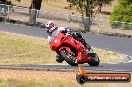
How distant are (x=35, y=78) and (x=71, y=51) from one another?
6.27 m

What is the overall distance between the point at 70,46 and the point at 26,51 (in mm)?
20874

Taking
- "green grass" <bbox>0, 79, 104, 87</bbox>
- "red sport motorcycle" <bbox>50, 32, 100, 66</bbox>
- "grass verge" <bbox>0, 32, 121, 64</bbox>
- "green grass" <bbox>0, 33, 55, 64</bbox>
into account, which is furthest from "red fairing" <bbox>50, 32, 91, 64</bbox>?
"green grass" <bbox>0, 33, 55, 64</bbox>

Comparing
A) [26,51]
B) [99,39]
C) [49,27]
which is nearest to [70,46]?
[49,27]

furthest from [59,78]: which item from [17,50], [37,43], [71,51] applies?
[37,43]

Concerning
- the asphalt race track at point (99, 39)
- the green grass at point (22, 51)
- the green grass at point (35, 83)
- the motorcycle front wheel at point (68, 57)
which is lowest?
the asphalt race track at point (99, 39)

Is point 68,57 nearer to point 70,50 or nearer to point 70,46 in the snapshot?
point 70,50

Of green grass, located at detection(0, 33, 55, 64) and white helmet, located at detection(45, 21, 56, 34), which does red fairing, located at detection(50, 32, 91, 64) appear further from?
green grass, located at detection(0, 33, 55, 64)

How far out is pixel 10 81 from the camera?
61.7 ft

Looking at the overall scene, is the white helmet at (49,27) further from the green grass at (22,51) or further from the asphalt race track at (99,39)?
the asphalt race track at (99,39)

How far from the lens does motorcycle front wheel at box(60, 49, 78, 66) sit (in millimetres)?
12922

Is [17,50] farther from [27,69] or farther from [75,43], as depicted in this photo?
[75,43]

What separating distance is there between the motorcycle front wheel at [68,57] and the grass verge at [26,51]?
14.5m

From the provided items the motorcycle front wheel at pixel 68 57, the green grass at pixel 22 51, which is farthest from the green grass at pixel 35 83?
the green grass at pixel 22 51

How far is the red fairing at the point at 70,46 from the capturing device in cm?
1248
